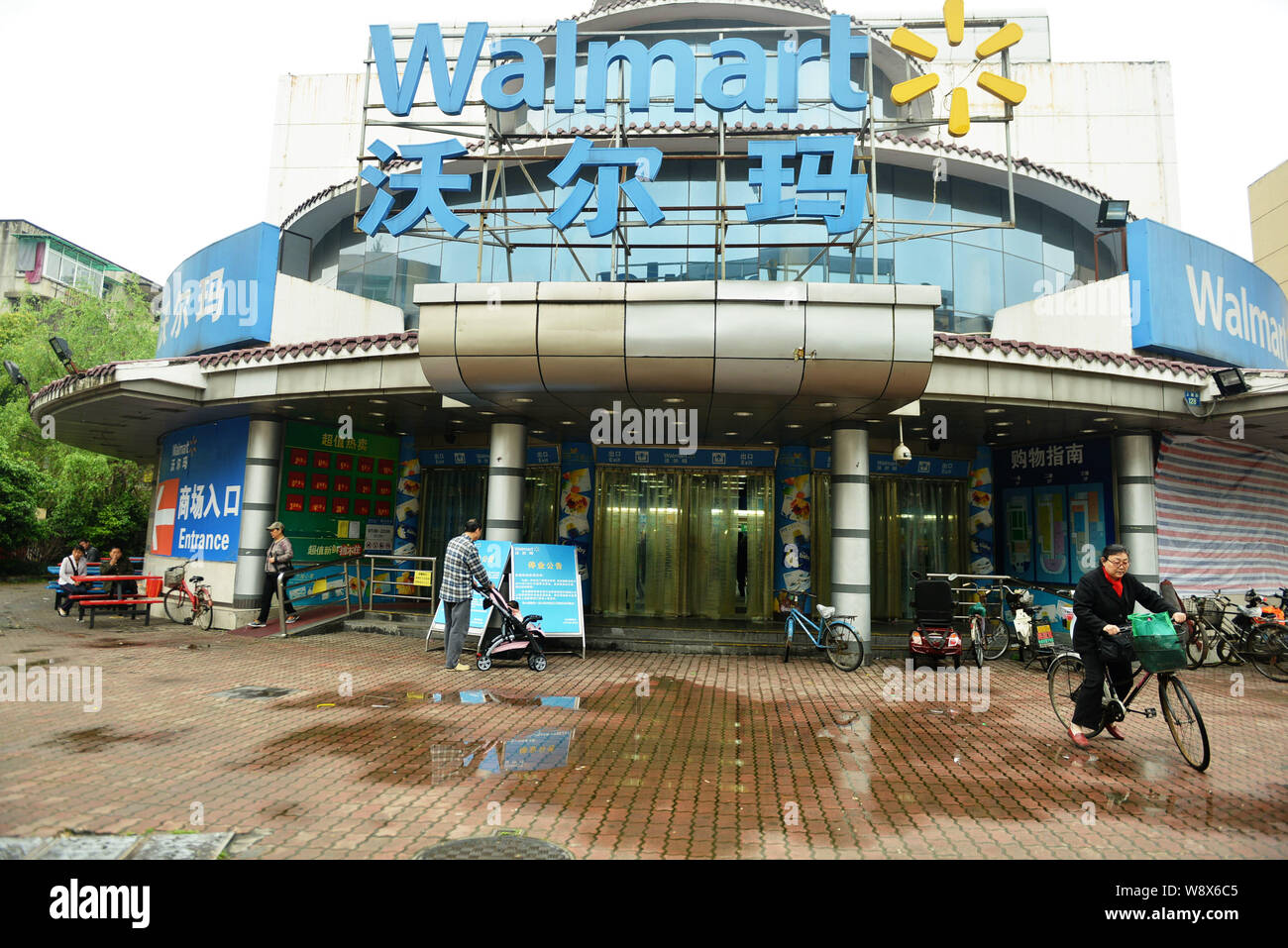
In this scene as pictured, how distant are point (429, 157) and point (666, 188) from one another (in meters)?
6.35

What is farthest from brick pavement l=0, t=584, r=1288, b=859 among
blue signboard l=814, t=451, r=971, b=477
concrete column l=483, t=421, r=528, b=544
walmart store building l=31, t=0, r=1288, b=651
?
blue signboard l=814, t=451, r=971, b=477

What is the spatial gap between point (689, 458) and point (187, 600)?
10808 mm

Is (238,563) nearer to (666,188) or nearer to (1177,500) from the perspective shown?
(666,188)

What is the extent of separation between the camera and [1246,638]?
1153 cm

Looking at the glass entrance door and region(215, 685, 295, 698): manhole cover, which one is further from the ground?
the glass entrance door

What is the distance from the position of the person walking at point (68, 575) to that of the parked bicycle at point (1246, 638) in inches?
826

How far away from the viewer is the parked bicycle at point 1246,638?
1090cm

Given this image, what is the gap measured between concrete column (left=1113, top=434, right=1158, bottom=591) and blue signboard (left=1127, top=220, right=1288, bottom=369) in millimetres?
2001

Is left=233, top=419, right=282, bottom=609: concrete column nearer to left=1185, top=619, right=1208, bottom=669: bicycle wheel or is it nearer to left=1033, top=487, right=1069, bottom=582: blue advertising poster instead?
left=1033, top=487, right=1069, bottom=582: blue advertising poster

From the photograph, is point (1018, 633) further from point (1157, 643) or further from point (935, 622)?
point (1157, 643)

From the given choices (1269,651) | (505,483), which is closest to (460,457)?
(505,483)

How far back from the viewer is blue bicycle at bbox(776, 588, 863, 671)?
35.2 ft

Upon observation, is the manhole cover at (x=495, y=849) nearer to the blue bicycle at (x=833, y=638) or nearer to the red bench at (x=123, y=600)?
the blue bicycle at (x=833, y=638)

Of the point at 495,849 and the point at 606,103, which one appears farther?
the point at 606,103
